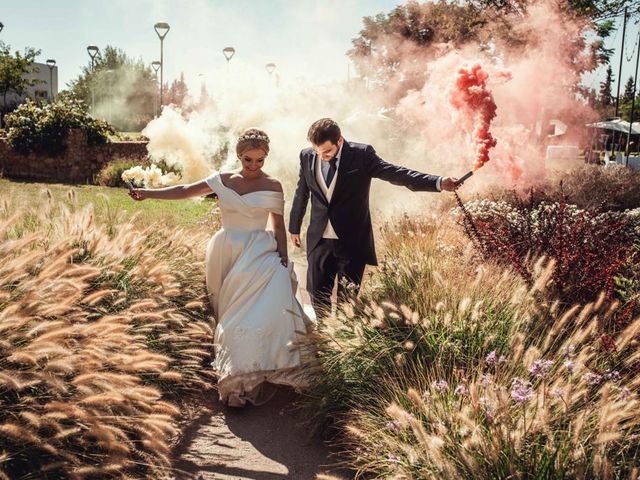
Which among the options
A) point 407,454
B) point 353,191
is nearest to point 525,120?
point 353,191

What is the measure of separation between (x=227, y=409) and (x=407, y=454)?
1931mm

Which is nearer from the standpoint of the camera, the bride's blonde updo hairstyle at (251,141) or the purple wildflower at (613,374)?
the purple wildflower at (613,374)

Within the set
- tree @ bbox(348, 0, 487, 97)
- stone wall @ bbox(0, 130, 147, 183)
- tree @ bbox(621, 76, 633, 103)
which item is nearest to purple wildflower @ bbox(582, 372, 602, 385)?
stone wall @ bbox(0, 130, 147, 183)

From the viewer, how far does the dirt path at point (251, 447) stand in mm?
3773

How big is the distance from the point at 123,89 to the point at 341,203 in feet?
189

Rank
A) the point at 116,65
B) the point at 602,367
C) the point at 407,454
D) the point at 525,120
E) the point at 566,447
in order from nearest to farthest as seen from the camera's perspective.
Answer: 1. the point at 566,447
2. the point at 407,454
3. the point at 602,367
4. the point at 525,120
5. the point at 116,65

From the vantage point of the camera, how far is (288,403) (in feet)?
15.8

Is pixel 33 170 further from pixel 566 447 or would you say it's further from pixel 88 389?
pixel 566 447

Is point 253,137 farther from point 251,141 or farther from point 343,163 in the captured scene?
point 343,163

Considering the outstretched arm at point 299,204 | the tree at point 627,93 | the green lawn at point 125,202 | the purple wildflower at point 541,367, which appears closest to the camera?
the purple wildflower at point 541,367

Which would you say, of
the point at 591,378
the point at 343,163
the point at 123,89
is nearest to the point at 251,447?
the point at 591,378

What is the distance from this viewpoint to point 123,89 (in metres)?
58.4

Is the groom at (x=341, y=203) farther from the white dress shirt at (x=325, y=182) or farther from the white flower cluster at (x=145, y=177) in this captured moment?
the white flower cluster at (x=145, y=177)

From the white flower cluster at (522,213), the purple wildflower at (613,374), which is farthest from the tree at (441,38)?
the purple wildflower at (613,374)
